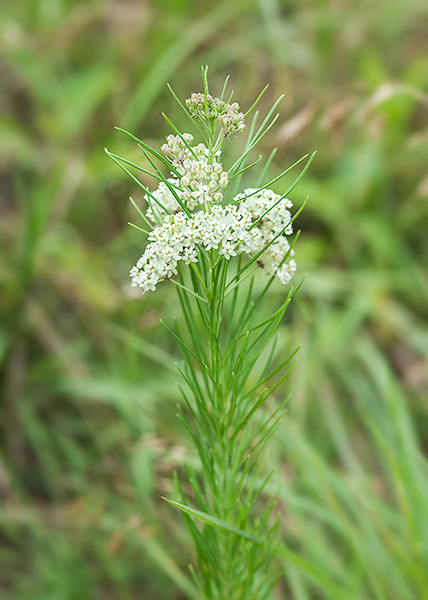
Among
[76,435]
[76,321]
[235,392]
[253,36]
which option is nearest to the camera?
[235,392]

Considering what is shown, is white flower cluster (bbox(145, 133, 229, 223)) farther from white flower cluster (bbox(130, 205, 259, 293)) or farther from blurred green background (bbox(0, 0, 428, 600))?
blurred green background (bbox(0, 0, 428, 600))

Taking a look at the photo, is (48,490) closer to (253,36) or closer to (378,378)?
(378,378)

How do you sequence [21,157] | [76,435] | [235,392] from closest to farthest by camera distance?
[235,392] → [76,435] → [21,157]

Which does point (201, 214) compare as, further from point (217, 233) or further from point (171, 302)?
point (171, 302)

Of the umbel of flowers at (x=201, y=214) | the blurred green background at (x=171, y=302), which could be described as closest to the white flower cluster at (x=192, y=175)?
the umbel of flowers at (x=201, y=214)

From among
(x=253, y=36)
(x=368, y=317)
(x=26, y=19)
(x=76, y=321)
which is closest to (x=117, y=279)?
(x=76, y=321)

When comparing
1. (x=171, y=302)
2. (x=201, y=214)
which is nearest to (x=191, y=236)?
(x=201, y=214)

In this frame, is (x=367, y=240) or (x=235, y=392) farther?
(x=367, y=240)
